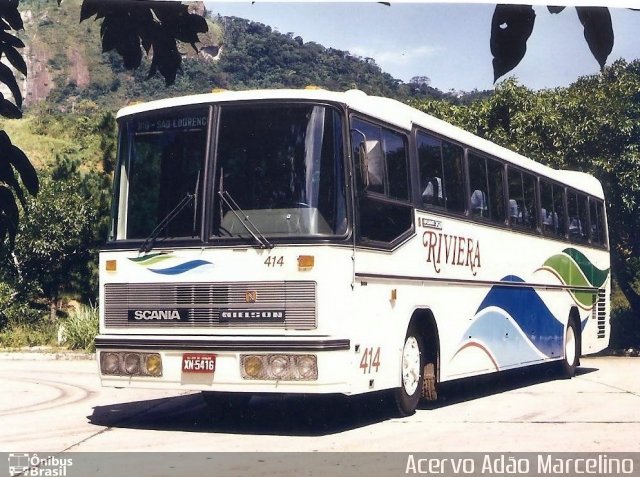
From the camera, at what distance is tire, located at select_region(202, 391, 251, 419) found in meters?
11.0

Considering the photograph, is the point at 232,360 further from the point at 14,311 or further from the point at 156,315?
the point at 14,311

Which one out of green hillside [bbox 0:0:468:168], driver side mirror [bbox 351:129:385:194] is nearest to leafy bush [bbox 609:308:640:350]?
green hillside [bbox 0:0:468:168]

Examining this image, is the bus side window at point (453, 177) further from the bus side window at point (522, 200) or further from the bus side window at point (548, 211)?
the bus side window at point (548, 211)

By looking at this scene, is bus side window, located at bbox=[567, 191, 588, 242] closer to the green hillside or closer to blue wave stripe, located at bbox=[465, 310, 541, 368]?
blue wave stripe, located at bbox=[465, 310, 541, 368]

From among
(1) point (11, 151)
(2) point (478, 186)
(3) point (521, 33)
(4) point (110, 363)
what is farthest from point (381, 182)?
(3) point (521, 33)

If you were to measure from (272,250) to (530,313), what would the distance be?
6734 millimetres

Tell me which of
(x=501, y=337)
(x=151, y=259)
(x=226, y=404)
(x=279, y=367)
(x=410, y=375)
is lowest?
(x=226, y=404)

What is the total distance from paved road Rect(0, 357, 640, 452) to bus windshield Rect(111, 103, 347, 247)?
181 centimetres

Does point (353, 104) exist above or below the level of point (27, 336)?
above

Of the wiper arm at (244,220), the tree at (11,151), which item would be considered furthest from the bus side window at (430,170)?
the tree at (11,151)

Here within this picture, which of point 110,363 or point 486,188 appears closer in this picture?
point 110,363

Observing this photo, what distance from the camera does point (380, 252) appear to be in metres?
9.80

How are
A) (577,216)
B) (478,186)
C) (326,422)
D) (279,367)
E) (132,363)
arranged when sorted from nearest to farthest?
(279,367) → (132,363) → (326,422) → (478,186) → (577,216)

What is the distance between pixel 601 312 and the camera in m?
19.2
